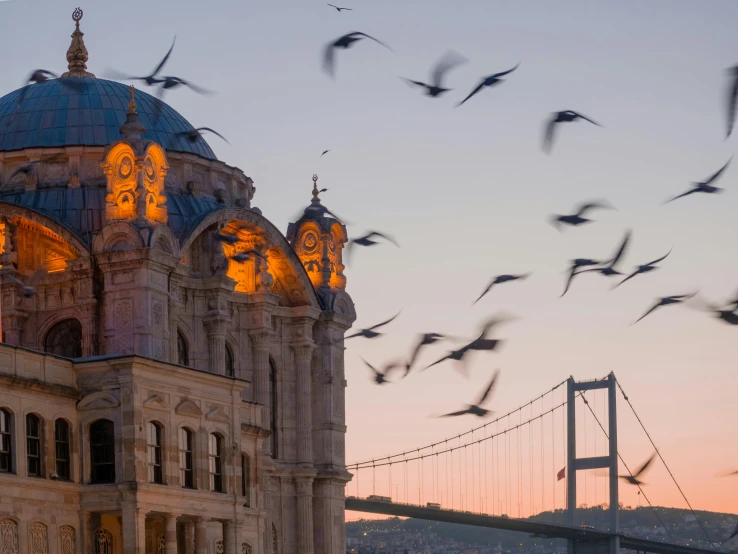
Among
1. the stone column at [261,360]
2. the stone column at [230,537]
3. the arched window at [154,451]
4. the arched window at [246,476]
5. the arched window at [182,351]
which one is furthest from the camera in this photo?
the stone column at [261,360]

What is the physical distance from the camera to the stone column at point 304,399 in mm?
74938

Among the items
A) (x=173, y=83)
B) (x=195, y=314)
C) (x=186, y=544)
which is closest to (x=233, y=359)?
(x=195, y=314)

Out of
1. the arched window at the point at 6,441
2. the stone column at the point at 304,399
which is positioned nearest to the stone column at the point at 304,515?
the stone column at the point at 304,399

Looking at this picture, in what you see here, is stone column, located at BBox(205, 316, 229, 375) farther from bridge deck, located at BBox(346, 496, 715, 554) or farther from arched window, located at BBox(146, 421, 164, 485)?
bridge deck, located at BBox(346, 496, 715, 554)

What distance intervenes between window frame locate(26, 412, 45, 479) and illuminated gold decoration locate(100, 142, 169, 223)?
11.3 meters

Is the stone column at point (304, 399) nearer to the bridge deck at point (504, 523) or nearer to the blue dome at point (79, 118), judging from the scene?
the blue dome at point (79, 118)

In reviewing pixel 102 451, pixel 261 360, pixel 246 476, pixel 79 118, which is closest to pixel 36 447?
pixel 102 451

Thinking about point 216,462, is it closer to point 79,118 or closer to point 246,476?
point 246,476

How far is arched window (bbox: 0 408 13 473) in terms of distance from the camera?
53.3 meters

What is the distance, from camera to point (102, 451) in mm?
56312

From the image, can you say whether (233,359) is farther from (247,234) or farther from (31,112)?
(31,112)

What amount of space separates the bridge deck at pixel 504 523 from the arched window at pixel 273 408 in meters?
25.8

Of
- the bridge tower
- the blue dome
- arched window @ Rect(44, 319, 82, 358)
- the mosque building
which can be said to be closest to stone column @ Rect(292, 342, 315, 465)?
the mosque building

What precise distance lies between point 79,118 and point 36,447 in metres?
19.2
